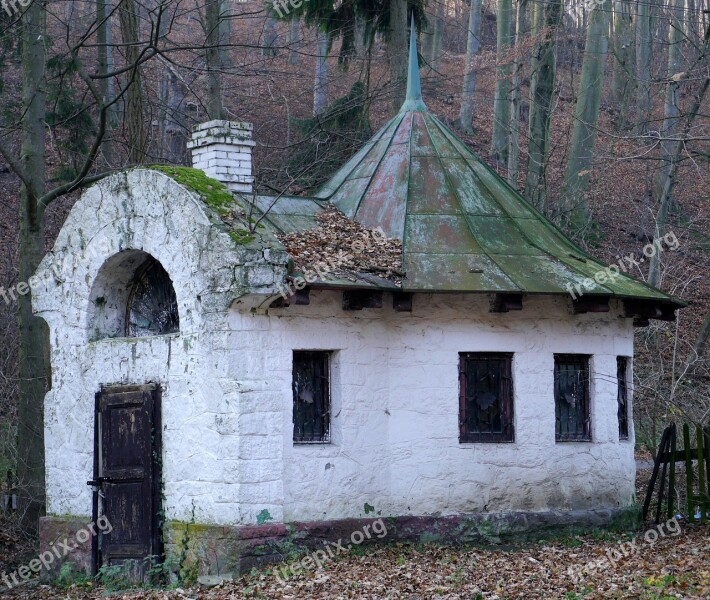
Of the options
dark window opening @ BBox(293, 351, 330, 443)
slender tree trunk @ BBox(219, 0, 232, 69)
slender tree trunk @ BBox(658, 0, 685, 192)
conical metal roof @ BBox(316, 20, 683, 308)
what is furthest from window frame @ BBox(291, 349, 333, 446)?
slender tree trunk @ BBox(658, 0, 685, 192)

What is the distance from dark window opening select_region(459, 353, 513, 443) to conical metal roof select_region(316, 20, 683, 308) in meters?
0.99

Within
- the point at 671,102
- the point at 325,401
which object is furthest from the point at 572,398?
the point at 671,102

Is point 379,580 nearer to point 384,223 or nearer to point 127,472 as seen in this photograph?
point 127,472

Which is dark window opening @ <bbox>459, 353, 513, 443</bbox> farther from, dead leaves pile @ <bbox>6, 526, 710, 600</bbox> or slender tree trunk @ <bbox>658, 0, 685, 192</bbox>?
slender tree trunk @ <bbox>658, 0, 685, 192</bbox>

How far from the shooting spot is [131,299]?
39.2 ft

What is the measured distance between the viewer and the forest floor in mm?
8445

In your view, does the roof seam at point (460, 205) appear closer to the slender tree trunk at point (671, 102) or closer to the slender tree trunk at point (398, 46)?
the slender tree trunk at point (671, 102)

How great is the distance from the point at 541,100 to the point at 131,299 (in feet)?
42.2

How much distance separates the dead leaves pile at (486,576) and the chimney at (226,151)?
4.42 m

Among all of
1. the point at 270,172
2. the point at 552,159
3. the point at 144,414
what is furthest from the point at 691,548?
the point at 552,159

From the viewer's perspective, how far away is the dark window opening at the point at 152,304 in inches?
451

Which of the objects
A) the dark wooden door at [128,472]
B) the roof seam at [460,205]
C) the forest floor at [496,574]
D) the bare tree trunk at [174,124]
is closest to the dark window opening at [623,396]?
the forest floor at [496,574]

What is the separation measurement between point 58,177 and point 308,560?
1000 centimetres

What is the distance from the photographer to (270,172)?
1900 cm
